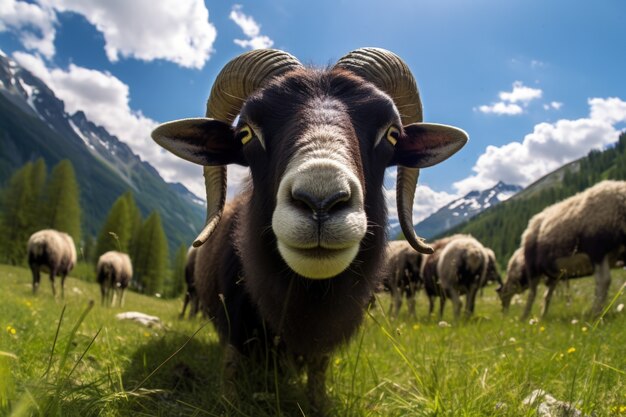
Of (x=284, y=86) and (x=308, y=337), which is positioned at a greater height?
(x=284, y=86)

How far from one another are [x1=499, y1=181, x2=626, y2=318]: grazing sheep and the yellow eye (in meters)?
6.58

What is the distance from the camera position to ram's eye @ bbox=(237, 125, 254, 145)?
12.1 feet

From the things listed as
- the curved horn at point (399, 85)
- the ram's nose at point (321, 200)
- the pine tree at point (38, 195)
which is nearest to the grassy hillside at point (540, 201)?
the pine tree at point (38, 195)

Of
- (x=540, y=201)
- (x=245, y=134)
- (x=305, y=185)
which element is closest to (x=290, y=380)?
(x=245, y=134)

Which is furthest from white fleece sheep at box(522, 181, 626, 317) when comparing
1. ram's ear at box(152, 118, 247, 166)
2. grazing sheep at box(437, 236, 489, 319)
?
ram's ear at box(152, 118, 247, 166)

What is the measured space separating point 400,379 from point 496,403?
1.54 metres

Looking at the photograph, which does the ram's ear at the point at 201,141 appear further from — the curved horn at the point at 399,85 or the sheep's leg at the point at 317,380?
the sheep's leg at the point at 317,380

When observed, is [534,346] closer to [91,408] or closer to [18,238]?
[91,408]

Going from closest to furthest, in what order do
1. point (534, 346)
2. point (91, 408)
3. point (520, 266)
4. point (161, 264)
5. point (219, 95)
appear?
point (91, 408)
point (219, 95)
point (534, 346)
point (520, 266)
point (161, 264)

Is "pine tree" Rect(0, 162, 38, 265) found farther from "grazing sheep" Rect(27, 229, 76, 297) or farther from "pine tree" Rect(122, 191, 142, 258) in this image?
"grazing sheep" Rect(27, 229, 76, 297)

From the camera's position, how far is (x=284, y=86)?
3.63 meters

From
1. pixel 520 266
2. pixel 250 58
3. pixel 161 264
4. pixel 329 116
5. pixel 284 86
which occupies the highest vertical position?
pixel 250 58

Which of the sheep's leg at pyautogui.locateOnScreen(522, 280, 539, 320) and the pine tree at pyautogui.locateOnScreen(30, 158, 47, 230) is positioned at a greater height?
the pine tree at pyautogui.locateOnScreen(30, 158, 47, 230)

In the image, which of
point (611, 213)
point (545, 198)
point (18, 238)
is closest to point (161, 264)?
point (18, 238)
